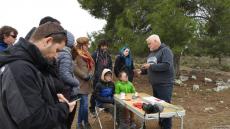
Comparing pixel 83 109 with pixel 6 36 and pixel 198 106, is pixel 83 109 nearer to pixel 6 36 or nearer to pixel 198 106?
pixel 6 36

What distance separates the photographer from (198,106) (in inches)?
411

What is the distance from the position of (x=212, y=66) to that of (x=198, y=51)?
7021mm

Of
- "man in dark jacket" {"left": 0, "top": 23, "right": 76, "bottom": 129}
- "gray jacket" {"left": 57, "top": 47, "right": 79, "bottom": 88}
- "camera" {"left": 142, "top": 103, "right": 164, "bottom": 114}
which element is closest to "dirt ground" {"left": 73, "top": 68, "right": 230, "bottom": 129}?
"camera" {"left": 142, "top": 103, "right": 164, "bottom": 114}

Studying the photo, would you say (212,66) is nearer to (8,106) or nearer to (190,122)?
(190,122)

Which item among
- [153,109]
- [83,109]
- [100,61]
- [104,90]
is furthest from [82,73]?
[100,61]

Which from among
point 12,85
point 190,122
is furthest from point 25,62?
point 190,122

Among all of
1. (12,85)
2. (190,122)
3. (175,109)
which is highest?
(12,85)

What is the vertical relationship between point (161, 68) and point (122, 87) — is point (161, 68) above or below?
above

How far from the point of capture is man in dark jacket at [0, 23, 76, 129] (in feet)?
7.77

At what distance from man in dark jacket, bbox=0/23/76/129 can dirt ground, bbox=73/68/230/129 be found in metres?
5.42

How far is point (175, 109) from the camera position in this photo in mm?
6137

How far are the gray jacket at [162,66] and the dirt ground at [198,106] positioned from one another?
1.29 meters

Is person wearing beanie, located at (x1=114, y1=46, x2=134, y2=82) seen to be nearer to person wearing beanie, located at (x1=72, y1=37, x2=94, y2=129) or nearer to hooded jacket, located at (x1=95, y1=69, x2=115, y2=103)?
hooded jacket, located at (x1=95, y1=69, x2=115, y2=103)

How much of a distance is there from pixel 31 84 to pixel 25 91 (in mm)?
56
